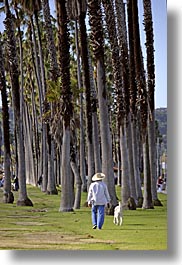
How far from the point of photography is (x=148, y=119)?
8680 millimetres

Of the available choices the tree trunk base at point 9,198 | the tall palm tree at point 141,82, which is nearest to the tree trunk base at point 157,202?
the tall palm tree at point 141,82

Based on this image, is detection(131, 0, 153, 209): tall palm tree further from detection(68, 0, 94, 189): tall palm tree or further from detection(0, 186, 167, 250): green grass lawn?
detection(68, 0, 94, 189): tall palm tree

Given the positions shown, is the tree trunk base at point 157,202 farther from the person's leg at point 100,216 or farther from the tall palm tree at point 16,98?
the tall palm tree at point 16,98

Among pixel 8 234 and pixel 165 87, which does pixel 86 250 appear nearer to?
pixel 8 234

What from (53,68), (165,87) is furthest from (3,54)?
(165,87)

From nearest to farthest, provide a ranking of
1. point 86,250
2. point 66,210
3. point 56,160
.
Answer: point 86,250 < point 66,210 < point 56,160

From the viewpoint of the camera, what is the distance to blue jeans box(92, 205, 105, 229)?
26.4 feet

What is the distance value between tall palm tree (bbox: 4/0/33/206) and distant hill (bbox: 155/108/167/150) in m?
1.48

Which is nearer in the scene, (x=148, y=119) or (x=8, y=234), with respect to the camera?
(x=8, y=234)

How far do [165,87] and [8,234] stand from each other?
78.7 inches

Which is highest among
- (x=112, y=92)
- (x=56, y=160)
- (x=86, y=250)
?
(x=112, y=92)

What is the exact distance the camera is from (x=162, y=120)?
805 cm

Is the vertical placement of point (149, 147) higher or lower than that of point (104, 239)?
higher

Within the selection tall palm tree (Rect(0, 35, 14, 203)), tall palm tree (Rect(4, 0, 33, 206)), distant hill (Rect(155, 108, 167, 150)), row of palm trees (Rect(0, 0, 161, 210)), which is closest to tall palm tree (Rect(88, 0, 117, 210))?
row of palm trees (Rect(0, 0, 161, 210))
